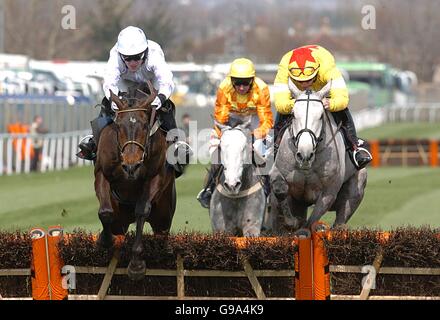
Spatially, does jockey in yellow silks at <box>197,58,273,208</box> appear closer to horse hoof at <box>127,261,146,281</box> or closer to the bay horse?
the bay horse

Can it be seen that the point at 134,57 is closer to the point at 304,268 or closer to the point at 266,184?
the point at 304,268

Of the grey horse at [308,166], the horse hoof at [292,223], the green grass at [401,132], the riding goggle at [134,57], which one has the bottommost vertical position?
the green grass at [401,132]

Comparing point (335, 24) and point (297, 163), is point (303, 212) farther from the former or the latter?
point (335, 24)

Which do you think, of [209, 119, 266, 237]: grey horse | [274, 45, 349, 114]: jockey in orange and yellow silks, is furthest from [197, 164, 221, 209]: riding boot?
[274, 45, 349, 114]: jockey in orange and yellow silks

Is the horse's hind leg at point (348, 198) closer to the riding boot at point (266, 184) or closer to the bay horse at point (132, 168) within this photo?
the riding boot at point (266, 184)

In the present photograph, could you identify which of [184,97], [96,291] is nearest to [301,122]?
[96,291]

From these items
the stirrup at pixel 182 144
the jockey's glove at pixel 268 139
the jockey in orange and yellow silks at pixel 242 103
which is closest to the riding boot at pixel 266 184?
the jockey's glove at pixel 268 139

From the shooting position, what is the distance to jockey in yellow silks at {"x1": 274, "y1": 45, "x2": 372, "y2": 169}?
10406 mm

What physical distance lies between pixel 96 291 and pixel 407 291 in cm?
253

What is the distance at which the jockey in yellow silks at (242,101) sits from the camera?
36.8 feet

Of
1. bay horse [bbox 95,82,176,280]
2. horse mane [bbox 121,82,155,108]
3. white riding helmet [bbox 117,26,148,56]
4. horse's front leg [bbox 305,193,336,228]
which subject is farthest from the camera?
horse's front leg [bbox 305,193,336,228]

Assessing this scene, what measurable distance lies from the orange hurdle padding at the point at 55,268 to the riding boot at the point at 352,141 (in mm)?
3126

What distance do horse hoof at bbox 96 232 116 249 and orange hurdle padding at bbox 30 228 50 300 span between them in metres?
0.47

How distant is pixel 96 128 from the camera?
9.62 m
